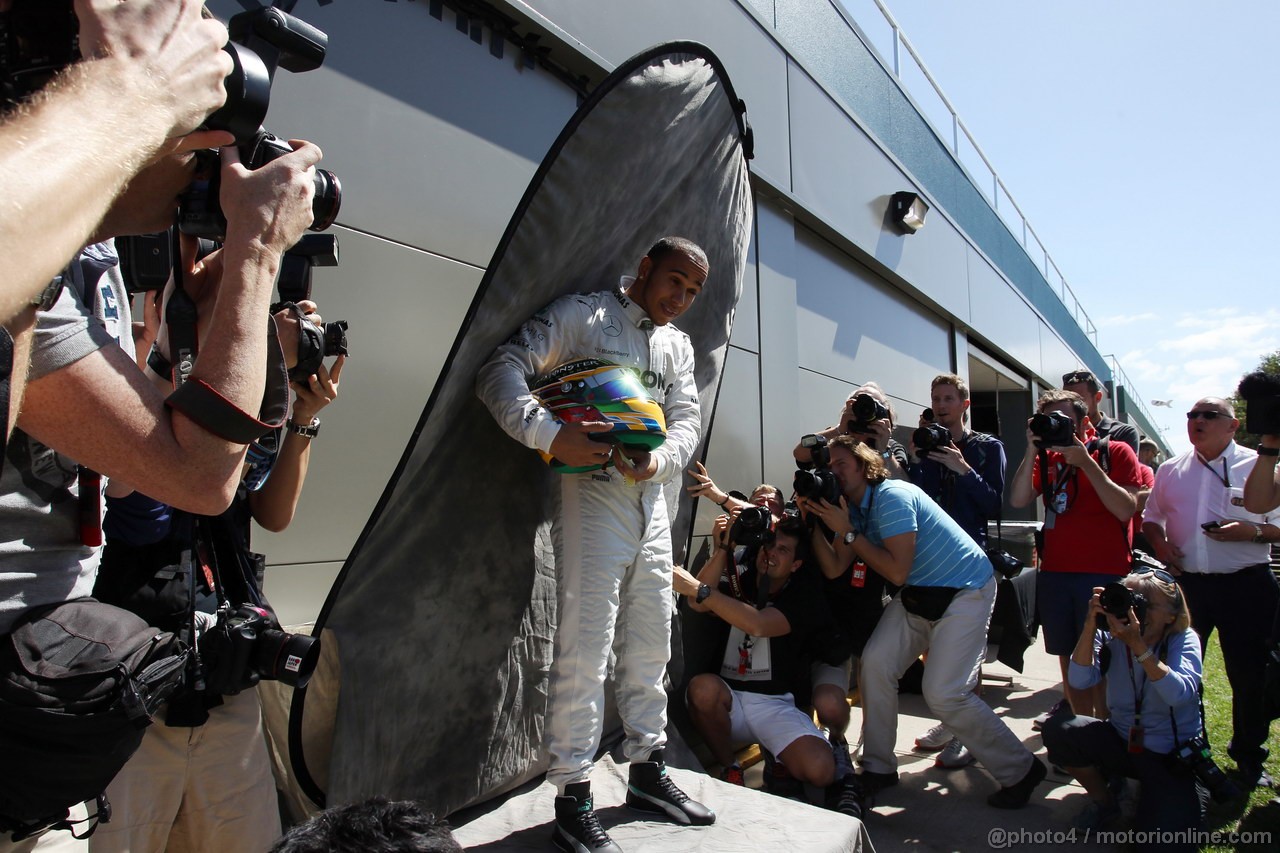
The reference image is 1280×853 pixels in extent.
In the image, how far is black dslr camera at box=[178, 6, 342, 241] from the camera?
3.35 ft

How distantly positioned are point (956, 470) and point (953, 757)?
144cm

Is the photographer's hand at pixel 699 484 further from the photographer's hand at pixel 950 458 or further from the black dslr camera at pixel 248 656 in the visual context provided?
the black dslr camera at pixel 248 656

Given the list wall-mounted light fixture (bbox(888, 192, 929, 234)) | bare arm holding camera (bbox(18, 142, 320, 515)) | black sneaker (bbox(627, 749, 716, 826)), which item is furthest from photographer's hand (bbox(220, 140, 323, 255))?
wall-mounted light fixture (bbox(888, 192, 929, 234))

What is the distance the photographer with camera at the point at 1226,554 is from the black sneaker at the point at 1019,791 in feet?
3.78

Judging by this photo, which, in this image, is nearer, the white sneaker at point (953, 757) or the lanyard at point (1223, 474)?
the white sneaker at point (953, 757)

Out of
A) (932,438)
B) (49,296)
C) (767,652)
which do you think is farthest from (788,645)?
(49,296)

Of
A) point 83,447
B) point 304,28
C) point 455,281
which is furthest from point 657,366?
point 83,447

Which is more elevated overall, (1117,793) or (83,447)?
(83,447)

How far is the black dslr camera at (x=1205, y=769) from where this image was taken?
9.38ft

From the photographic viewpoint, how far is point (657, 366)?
263cm

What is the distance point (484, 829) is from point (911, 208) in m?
6.73

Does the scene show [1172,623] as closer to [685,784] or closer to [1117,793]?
[1117,793]

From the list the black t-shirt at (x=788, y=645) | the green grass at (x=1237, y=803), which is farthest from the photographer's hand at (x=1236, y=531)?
the black t-shirt at (x=788, y=645)

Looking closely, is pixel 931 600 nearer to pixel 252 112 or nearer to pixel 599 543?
pixel 599 543
